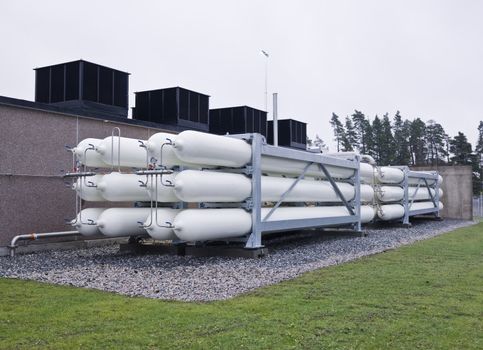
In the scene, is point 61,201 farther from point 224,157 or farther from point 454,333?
point 454,333

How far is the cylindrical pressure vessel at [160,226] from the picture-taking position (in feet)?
27.9

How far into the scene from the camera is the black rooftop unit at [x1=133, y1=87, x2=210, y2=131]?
15766mm

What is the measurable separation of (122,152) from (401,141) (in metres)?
60.9

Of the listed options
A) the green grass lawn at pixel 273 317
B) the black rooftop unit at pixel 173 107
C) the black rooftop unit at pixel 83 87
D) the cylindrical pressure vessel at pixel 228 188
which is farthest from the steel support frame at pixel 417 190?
the green grass lawn at pixel 273 317

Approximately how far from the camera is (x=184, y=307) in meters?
5.47

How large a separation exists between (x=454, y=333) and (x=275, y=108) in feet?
37.3

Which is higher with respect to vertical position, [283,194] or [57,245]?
[283,194]

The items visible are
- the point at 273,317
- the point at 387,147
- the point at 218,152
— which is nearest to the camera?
the point at 273,317

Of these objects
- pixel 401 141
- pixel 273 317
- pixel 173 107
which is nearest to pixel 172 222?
pixel 273 317

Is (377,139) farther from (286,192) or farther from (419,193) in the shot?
(286,192)

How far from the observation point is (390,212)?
17125mm

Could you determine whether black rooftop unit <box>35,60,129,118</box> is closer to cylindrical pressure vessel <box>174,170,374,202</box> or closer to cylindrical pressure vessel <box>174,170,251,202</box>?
cylindrical pressure vessel <box>174,170,374,202</box>

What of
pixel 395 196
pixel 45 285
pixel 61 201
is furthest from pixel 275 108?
pixel 45 285

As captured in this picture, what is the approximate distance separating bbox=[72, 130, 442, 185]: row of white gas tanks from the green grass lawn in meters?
2.79
